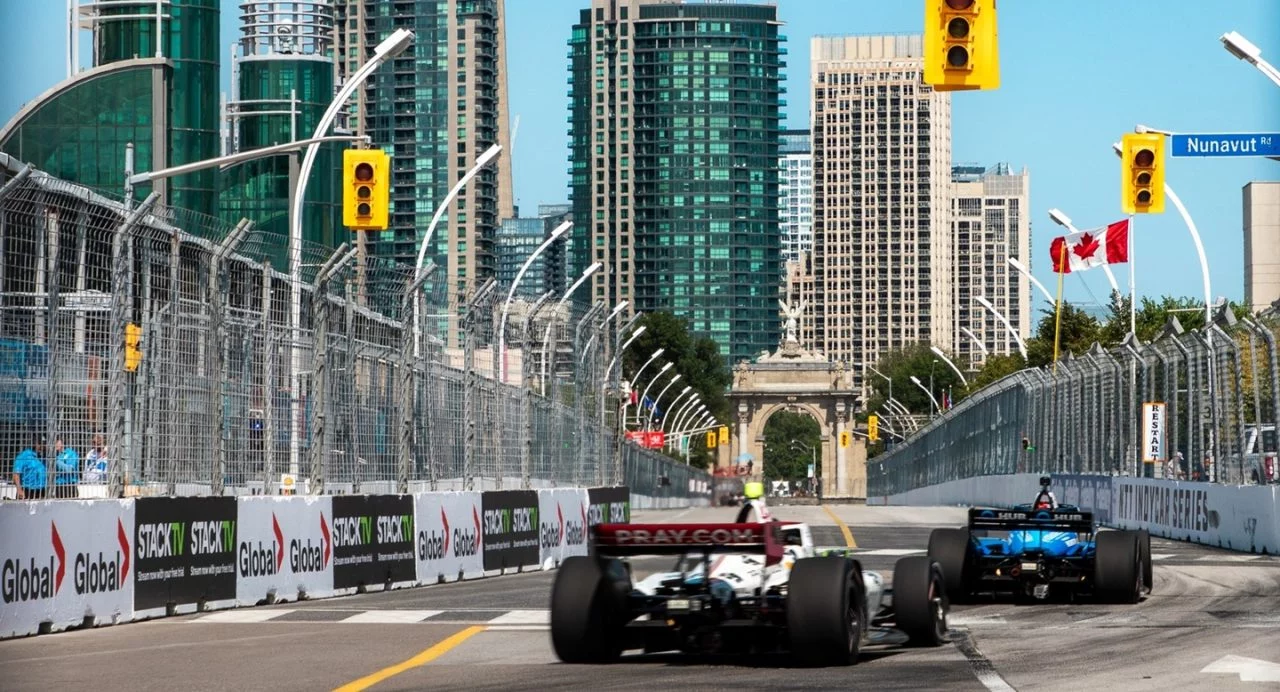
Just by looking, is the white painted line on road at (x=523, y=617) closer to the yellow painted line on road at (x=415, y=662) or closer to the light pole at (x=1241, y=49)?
the yellow painted line on road at (x=415, y=662)

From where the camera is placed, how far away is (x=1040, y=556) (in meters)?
17.7

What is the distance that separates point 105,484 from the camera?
1719cm

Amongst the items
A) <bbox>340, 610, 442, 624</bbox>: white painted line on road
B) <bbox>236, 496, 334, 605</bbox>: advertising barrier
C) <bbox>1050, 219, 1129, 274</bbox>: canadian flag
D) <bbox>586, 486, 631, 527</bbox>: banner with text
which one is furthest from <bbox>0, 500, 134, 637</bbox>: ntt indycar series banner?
<bbox>1050, 219, 1129, 274</bbox>: canadian flag

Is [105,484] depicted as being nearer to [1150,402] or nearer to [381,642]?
[381,642]

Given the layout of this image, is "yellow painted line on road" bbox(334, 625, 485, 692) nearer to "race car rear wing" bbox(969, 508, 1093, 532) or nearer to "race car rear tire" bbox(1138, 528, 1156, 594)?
"race car rear wing" bbox(969, 508, 1093, 532)

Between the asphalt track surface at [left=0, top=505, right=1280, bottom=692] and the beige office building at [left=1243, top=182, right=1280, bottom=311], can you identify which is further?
the beige office building at [left=1243, top=182, right=1280, bottom=311]

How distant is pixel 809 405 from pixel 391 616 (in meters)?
149

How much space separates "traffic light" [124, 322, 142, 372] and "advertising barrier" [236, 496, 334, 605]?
170 cm

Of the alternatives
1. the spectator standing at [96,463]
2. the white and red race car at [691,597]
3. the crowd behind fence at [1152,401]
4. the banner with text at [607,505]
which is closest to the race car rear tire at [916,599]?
the white and red race car at [691,597]

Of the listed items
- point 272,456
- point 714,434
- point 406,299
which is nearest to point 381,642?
point 272,456

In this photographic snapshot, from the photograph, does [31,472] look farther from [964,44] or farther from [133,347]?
[964,44]

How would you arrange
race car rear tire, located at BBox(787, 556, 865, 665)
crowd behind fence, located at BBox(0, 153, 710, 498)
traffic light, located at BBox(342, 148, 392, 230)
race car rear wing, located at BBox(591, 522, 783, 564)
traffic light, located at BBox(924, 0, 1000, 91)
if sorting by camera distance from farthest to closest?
traffic light, located at BBox(342, 148, 392, 230) < traffic light, located at BBox(924, 0, 1000, 91) < crowd behind fence, located at BBox(0, 153, 710, 498) < race car rear wing, located at BBox(591, 522, 783, 564) < race car rear tire, located at BBox(787, 556, 865, 665)

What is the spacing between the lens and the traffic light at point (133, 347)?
58.0 ft

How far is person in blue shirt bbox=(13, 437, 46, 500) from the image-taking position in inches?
623
